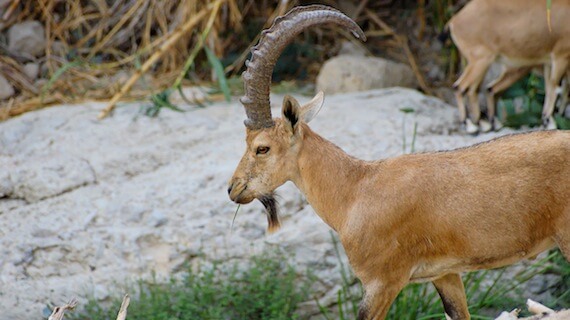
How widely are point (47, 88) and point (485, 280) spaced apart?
4.64 m

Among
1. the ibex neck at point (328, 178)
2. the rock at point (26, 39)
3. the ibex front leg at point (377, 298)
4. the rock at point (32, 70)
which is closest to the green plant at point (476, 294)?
the ibex front leg at point (377, 298)

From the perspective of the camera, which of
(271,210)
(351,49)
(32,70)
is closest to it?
(271,210)

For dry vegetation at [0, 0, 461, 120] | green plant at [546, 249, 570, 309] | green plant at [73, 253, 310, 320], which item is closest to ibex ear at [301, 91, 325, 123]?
green plant at [73, 253, 310, 320]

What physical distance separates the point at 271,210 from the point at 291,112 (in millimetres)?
681

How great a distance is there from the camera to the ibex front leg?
5.33m

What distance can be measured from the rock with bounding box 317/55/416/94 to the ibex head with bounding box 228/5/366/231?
4327 millimetres

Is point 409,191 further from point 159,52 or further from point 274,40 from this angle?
point 159,52

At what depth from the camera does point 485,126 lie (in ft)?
29.6

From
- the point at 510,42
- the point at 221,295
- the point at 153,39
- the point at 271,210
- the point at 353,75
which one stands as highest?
the point at 510,42

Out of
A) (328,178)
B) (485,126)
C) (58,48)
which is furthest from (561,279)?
(58,48)

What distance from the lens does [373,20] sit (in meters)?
11.6

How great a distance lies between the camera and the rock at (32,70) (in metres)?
10.5

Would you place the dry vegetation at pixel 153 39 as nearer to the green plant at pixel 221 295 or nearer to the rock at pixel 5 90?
the rock at pixel 5 90

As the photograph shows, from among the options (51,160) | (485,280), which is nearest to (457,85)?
(485,280)
